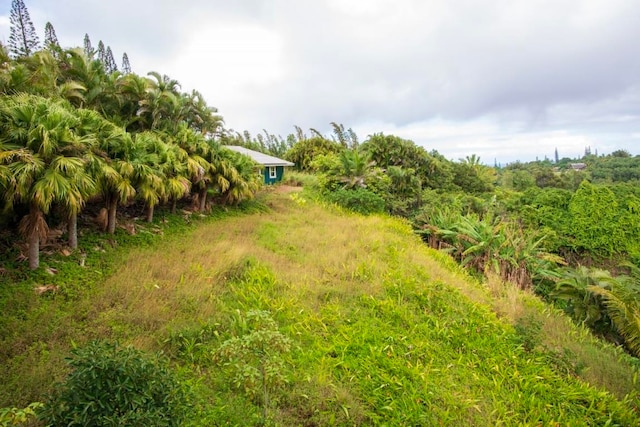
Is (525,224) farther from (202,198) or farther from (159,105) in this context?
(159,105)

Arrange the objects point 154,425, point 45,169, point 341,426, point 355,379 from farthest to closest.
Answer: point 45,169
point 355,379
point 341,426
point 154,425

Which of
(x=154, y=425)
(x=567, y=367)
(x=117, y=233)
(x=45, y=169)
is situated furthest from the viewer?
(x=117, y=233)

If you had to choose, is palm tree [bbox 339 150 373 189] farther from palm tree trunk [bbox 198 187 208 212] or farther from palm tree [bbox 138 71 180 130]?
palm tree [bbox 138 71 180 130]

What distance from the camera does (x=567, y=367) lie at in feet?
15.0

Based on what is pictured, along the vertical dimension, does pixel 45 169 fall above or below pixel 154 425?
above

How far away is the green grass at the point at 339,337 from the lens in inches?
145

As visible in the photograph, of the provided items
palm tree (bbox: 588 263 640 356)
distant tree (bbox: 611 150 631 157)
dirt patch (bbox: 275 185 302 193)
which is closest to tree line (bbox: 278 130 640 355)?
palm tree (bbox: 588 263 640 356)

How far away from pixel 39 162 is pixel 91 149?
1406 millimetres

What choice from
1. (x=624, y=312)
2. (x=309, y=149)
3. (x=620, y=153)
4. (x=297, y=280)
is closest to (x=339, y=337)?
(x=297, y=280)

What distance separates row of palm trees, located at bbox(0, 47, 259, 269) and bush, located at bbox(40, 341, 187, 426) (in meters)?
4.13

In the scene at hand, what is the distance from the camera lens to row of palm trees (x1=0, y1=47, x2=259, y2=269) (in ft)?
17.8

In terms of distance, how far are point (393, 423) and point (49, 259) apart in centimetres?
658

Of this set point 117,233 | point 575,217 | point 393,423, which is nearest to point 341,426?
point 393,423

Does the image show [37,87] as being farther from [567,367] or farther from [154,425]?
[567,367]
